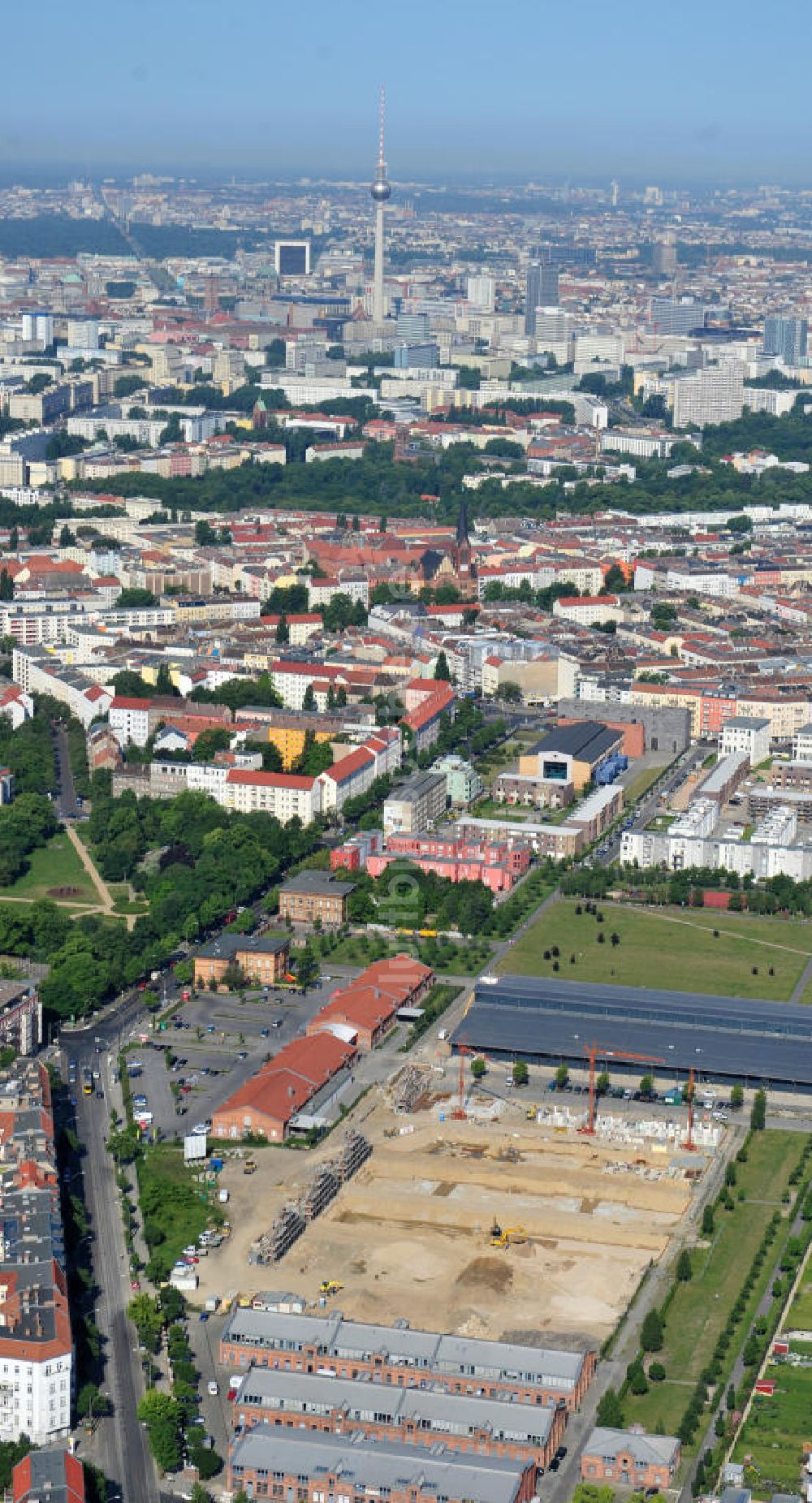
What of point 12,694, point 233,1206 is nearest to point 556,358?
point 12,694

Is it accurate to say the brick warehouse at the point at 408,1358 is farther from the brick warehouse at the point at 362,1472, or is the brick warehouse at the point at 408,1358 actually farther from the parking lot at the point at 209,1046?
the parking lot at the point at 209,1046

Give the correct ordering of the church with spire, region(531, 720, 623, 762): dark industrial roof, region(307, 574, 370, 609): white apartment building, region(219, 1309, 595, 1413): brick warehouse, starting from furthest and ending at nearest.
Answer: the church with spire < region(307, 574, 370, 609): white apartment building < region(531, 720, 623, 762): dark industrial roof < region(219, 1309, 595, 1413): brick warehouse

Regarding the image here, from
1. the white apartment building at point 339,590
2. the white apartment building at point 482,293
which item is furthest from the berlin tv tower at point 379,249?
the white apartment building at point 339,590

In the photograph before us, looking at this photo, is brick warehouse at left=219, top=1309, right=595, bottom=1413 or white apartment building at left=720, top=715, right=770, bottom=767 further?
white apartment building at left=720, top=715, right=770, bottom=767

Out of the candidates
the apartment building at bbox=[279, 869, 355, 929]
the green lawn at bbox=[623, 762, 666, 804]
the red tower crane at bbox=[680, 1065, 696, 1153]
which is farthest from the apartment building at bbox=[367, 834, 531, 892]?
the red tower crane at bbox=[680, 1065, 696, 1153]

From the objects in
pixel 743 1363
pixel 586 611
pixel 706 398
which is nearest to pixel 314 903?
pixel 743 1363

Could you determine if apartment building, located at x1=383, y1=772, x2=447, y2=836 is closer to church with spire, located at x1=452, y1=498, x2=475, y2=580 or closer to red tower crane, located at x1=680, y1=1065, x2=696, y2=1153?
red tower crane, located at x1=680, y1=1065, x2=696, y2=1153
